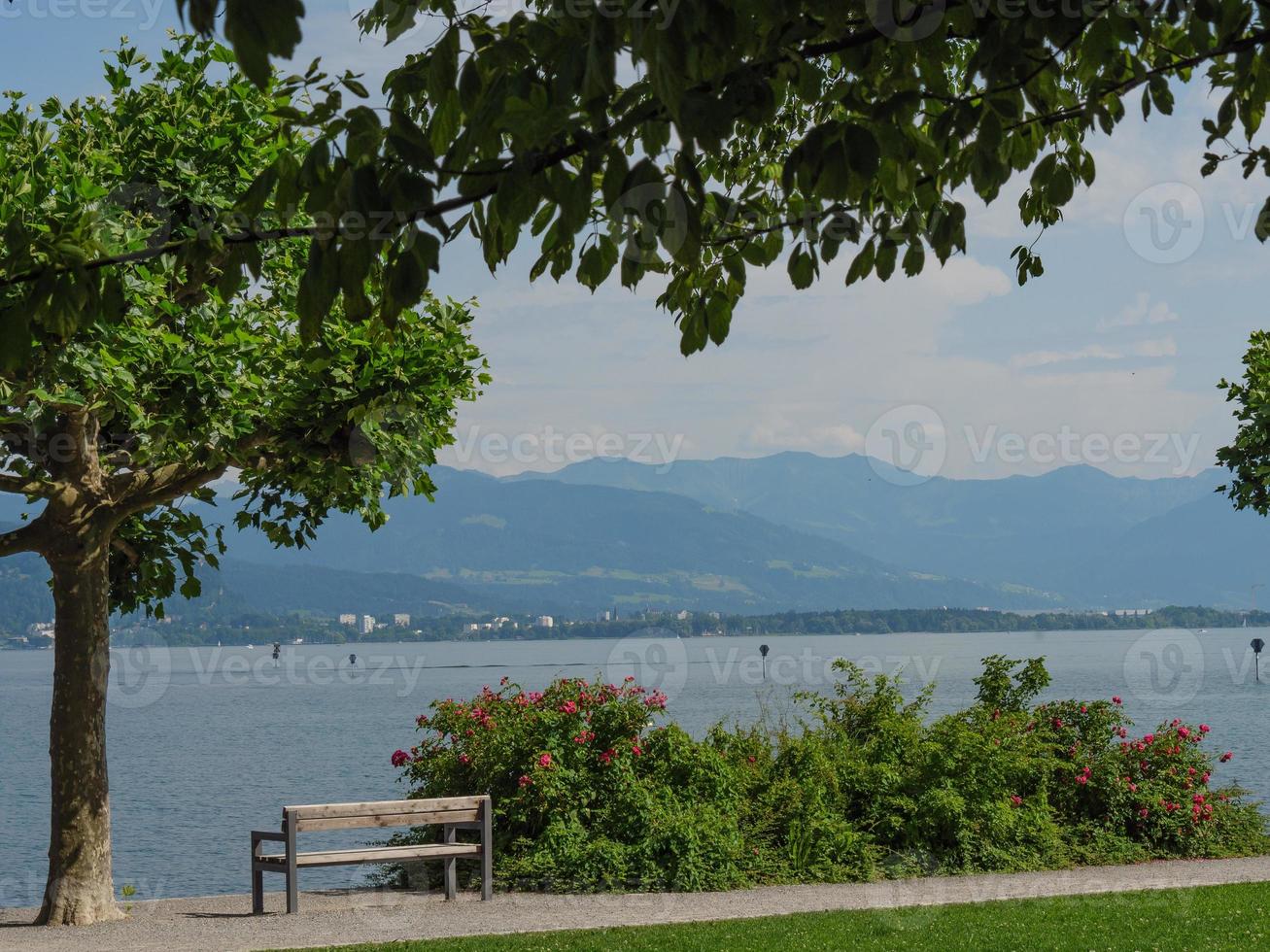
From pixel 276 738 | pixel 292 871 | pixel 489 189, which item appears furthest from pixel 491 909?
pixel 276 738

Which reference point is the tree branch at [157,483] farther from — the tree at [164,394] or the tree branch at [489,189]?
the tree branch at [489,189]

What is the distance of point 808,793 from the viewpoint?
15141 mm

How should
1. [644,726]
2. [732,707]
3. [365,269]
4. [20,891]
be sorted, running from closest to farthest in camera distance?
[365,269] → [644,726] → [20,891] → [732,707]

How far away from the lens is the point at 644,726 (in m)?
15.3

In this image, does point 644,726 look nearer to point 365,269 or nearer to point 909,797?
point 909,797

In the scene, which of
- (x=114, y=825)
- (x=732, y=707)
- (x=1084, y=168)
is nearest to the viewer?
(x=1084, y=168)

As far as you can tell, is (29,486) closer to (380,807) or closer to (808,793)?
(380,807)

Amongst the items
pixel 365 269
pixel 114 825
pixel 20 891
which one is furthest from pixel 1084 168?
pixel 114 825

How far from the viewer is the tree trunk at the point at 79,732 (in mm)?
12672

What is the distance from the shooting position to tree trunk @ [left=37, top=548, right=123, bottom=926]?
12672 millimetres

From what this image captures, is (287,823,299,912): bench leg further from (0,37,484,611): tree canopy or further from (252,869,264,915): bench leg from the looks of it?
(0,37,484,611): tree canopy

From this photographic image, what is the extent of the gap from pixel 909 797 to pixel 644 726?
2978mm

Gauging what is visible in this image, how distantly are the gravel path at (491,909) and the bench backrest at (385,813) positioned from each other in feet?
2.50

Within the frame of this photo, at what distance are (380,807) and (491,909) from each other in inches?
55.7
